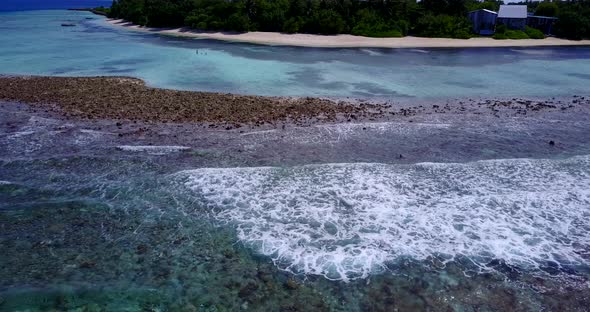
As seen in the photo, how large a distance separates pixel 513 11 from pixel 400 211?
6231 centimetres

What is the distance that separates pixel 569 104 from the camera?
2117 centimetres

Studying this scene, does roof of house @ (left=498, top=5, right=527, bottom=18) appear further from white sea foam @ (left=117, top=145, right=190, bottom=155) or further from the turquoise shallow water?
white sea foam @ (left=117, top=145, right=190, bottom=155)

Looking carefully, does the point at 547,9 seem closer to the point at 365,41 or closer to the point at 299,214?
the point at 365,41

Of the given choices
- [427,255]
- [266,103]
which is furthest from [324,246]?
[266,103]

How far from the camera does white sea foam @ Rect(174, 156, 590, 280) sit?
341 inches

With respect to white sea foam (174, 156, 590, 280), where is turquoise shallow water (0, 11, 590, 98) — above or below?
above

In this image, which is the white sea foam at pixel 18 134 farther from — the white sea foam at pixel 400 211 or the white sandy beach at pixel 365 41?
the white sandy beach at pixel 365 41

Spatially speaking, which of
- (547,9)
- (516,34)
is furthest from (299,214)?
(547,9)

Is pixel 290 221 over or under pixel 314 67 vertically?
under

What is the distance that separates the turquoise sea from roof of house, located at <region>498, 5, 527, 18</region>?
4740 centimetres

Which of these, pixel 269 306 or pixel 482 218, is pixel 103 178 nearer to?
pixel 269 306

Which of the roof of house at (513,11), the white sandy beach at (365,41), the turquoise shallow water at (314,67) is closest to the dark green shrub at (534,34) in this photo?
the white sandy beach at (365,41)

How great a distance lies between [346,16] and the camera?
197 ft

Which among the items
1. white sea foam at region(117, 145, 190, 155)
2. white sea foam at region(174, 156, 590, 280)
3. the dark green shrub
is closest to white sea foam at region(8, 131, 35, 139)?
white sea foam at region(117, 145, 190, 155)
